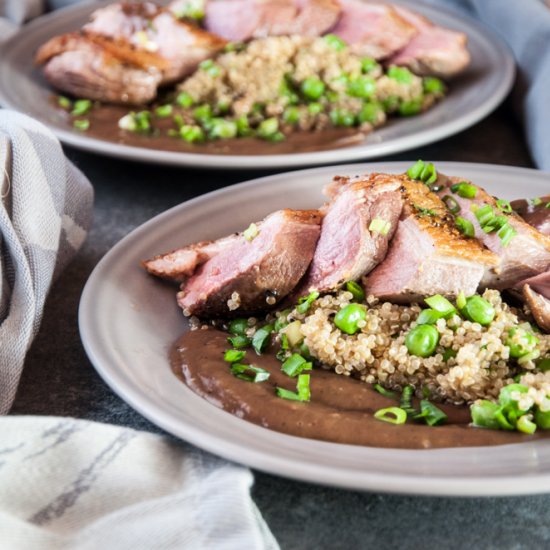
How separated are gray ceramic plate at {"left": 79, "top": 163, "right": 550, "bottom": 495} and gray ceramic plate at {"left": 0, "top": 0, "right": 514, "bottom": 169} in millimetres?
261

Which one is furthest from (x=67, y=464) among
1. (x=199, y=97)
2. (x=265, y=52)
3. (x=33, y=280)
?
(x=265, y=52)

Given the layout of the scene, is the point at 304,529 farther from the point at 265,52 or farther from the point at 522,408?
the point at 265,52

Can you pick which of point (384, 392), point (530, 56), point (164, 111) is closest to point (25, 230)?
point (384, 392)

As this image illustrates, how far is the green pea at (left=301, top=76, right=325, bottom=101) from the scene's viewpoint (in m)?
3.74

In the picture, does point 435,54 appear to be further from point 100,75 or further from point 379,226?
point 379,226

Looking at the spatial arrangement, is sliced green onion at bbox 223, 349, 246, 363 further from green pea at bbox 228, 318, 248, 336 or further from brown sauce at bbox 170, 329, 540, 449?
green pea at bbox 228, 318, 248, 336

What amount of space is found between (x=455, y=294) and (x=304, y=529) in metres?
0.73

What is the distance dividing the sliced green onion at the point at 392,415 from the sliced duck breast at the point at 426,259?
39 cm

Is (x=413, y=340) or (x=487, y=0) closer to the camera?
(x=413, y=340)

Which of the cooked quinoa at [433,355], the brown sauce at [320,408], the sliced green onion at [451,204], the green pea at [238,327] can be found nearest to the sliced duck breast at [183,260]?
the green pea at [238,327]

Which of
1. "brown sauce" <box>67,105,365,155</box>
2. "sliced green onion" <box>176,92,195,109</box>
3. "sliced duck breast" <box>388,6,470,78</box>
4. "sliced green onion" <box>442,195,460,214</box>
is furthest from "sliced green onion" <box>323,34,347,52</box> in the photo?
"sliced green onion" <box>442,195,460,214</box>

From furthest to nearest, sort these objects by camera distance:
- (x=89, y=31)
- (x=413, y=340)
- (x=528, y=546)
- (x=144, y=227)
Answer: (x=89, y=31), (x=144, y=227), (x=413, y=340), (x=528, y=546)

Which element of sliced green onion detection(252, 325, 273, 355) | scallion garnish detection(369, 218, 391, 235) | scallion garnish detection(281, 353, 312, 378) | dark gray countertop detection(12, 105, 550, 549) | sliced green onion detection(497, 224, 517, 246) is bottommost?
dark gray countertop detection(12, 105, 550, 549)

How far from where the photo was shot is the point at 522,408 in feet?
6.10
